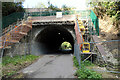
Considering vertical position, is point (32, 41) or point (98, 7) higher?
point (98, 7)

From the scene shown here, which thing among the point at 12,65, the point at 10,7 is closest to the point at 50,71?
the point at 12,65

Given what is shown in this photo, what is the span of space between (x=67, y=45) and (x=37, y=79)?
176ft

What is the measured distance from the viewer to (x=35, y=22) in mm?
12758

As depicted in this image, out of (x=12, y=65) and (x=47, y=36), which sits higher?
(x=47, y=36)

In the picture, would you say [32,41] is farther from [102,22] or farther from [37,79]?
[102,22]

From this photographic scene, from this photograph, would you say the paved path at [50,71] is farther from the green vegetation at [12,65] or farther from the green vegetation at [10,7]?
the green vegetation at [10,7]

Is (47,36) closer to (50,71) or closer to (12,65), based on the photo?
(12,65)

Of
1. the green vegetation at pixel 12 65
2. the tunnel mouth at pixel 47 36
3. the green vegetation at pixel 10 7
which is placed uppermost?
the green vegetation at pixel 10 7

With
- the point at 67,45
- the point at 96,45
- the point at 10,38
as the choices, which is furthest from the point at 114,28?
the point at 67,45

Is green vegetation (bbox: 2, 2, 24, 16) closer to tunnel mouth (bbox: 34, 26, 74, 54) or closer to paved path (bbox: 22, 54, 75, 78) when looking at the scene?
tunnel mouth (bbox: 34, 26, 74, 54)

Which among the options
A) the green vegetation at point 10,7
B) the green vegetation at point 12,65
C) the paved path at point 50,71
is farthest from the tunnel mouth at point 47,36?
the green vegetation at point 10,7

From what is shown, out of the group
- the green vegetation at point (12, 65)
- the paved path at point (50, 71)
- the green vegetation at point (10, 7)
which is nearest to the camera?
the paved path at point (50, 71)

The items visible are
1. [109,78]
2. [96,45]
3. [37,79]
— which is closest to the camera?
[109,78]

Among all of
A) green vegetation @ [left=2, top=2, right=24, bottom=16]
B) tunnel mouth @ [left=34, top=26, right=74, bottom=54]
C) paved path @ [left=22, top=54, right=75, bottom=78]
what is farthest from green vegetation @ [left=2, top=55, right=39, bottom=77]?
green vegetation @ [left=2, top=2, right=24, bottom=16]
